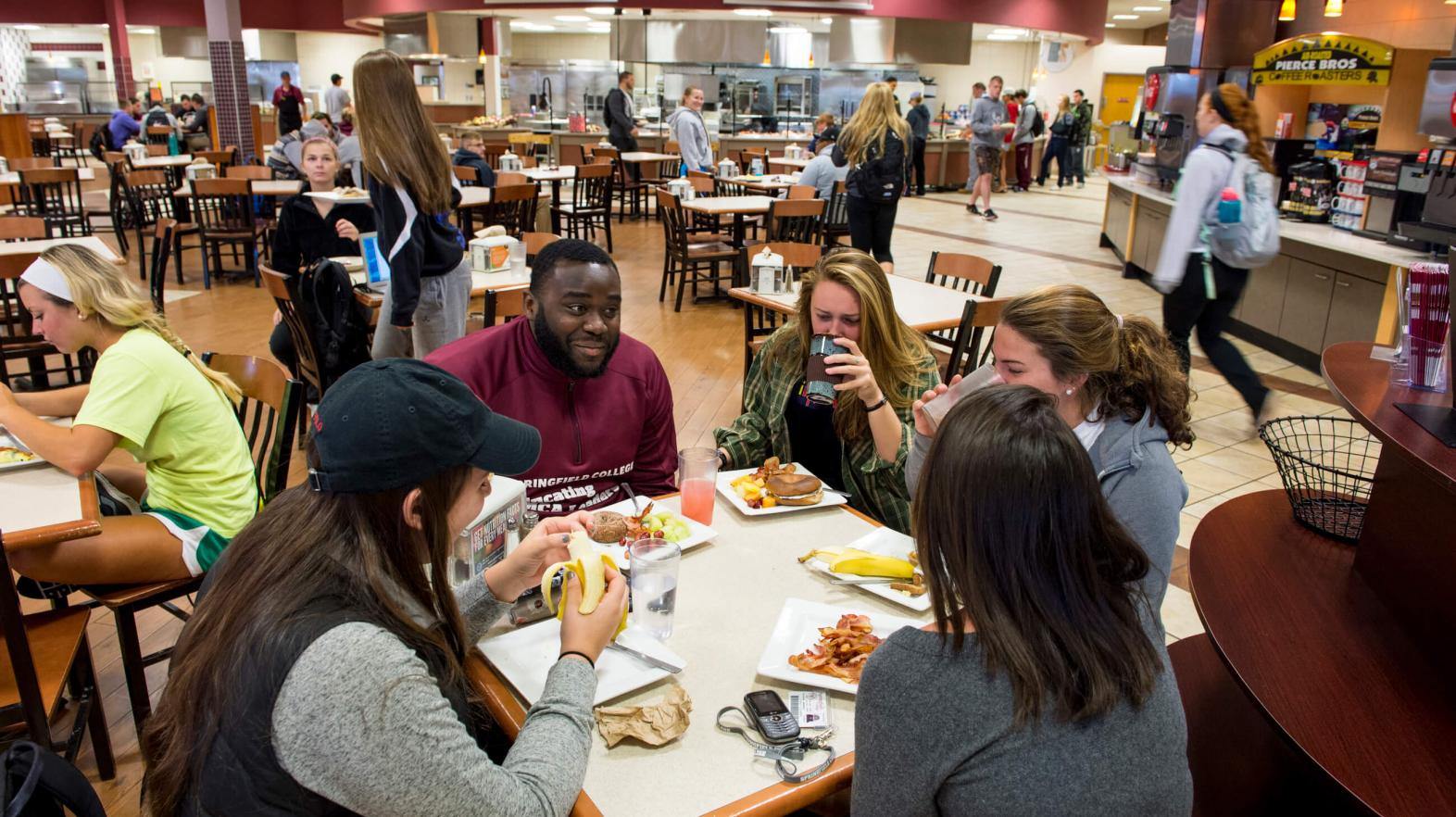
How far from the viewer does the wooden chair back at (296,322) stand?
3984 mm

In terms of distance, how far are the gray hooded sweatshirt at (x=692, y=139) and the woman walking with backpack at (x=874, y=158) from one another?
124 inches

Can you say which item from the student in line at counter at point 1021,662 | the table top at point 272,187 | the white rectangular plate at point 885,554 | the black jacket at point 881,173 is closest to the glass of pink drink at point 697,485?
the white rectangular plate at point 885,554

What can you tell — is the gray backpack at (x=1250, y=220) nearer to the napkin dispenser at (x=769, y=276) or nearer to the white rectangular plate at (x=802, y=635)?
the napkin dispenser at (x=769, y=276)

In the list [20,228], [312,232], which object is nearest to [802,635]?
[312,232]

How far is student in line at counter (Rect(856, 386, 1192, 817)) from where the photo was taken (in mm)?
1060

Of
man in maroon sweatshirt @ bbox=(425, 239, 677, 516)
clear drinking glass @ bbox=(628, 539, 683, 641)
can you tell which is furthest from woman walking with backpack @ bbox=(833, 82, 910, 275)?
clear drinking glass @ bbox=(628, 539, 683, 641)

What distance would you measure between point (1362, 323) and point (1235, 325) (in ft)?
4.69

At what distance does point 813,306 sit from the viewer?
264cm

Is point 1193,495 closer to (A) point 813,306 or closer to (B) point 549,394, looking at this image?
(A) point 813,306

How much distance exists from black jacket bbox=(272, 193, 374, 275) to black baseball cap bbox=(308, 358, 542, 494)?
156 inches

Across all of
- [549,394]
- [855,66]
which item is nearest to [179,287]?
[549,394]

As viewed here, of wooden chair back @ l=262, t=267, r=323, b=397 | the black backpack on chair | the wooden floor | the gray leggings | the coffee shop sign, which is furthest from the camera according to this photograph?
the coffee shop sign

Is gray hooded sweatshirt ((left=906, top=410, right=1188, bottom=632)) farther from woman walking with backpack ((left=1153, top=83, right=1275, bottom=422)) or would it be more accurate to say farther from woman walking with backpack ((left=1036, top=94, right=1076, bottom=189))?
woman walking with backpack ((left=1036, top=94, right=1076, bottom=189))

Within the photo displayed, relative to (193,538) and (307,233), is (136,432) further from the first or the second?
(307,233)
